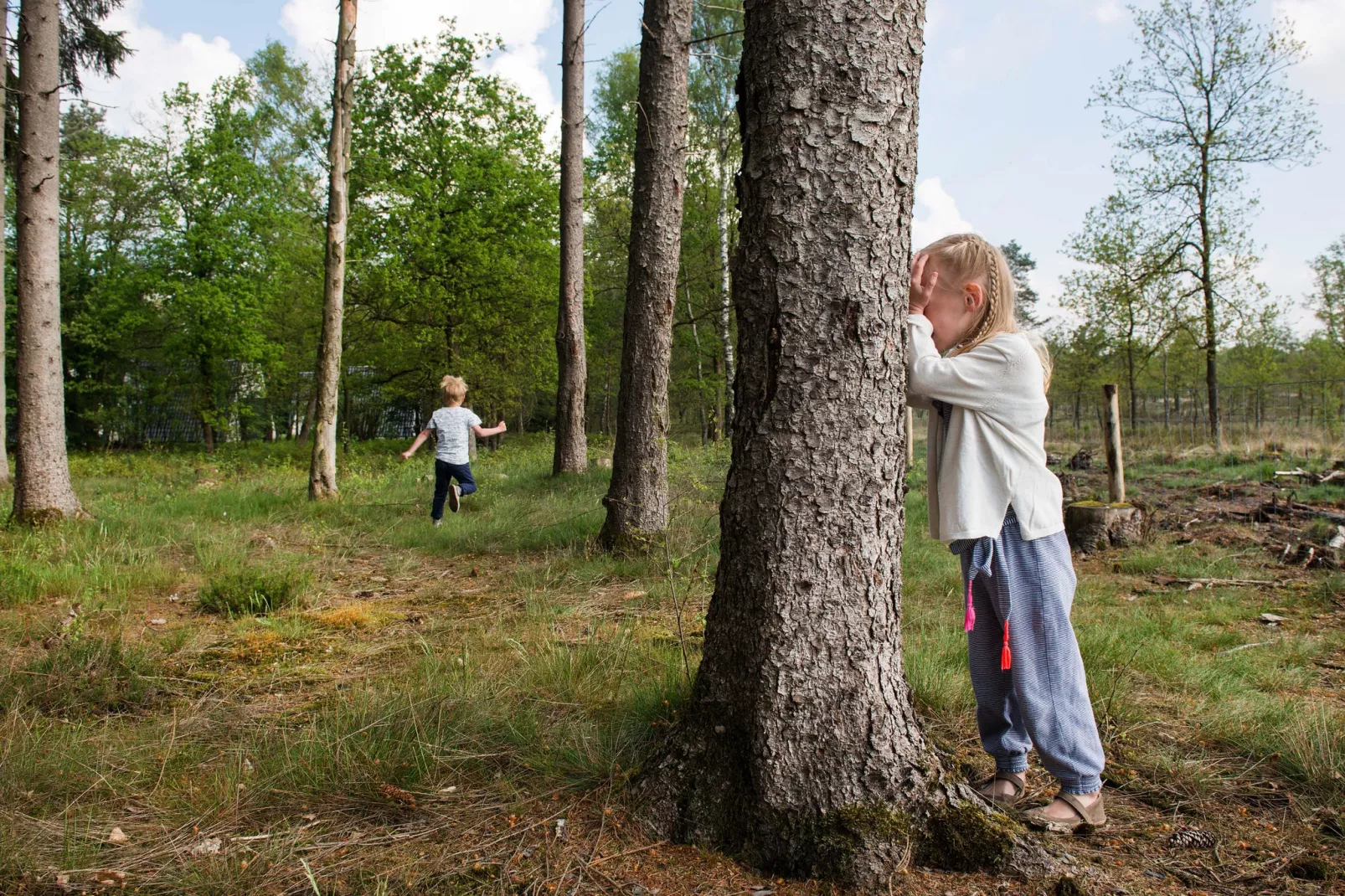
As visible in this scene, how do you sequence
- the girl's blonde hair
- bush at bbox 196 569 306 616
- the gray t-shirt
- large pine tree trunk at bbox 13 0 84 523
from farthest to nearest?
1. the gray t-shirt
2. large pine tree trunk at bbox 13 0 84 523
3. bush at bbox 196 569 306 616
4. the girl's blonde hair

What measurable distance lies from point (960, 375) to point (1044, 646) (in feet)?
2.76

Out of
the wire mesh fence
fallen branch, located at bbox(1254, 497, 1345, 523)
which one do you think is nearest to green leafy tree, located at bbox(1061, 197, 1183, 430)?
the wire mesh fence

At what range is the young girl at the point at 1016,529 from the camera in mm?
2254

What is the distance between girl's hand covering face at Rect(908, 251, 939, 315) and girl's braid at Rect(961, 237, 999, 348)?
15 cm

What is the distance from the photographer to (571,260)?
447 inches

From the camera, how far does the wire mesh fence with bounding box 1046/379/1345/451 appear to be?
53.3ft

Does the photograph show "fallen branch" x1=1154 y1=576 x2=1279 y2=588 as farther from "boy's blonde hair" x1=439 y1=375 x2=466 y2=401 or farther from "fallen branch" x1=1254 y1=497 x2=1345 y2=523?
"boy's blonde hair" x1=439 y1=375 x2=466 y2=401

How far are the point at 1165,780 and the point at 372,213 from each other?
21.5 m

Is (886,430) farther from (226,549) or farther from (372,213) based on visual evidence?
(372,213)

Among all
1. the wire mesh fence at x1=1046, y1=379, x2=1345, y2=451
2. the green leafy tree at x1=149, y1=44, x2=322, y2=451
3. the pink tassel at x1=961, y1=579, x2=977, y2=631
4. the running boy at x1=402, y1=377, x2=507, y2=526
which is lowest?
the pink tassel at x1=961, y1=579, x2=977, y2=631

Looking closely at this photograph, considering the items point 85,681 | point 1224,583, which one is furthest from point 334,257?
point 1224,583

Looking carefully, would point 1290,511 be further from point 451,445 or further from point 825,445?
point 825,445

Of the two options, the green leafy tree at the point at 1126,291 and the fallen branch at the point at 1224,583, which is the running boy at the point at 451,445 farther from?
the green leafy tree at the point at 1126,291

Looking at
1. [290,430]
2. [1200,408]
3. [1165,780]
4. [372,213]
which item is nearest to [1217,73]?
[1200,408]
